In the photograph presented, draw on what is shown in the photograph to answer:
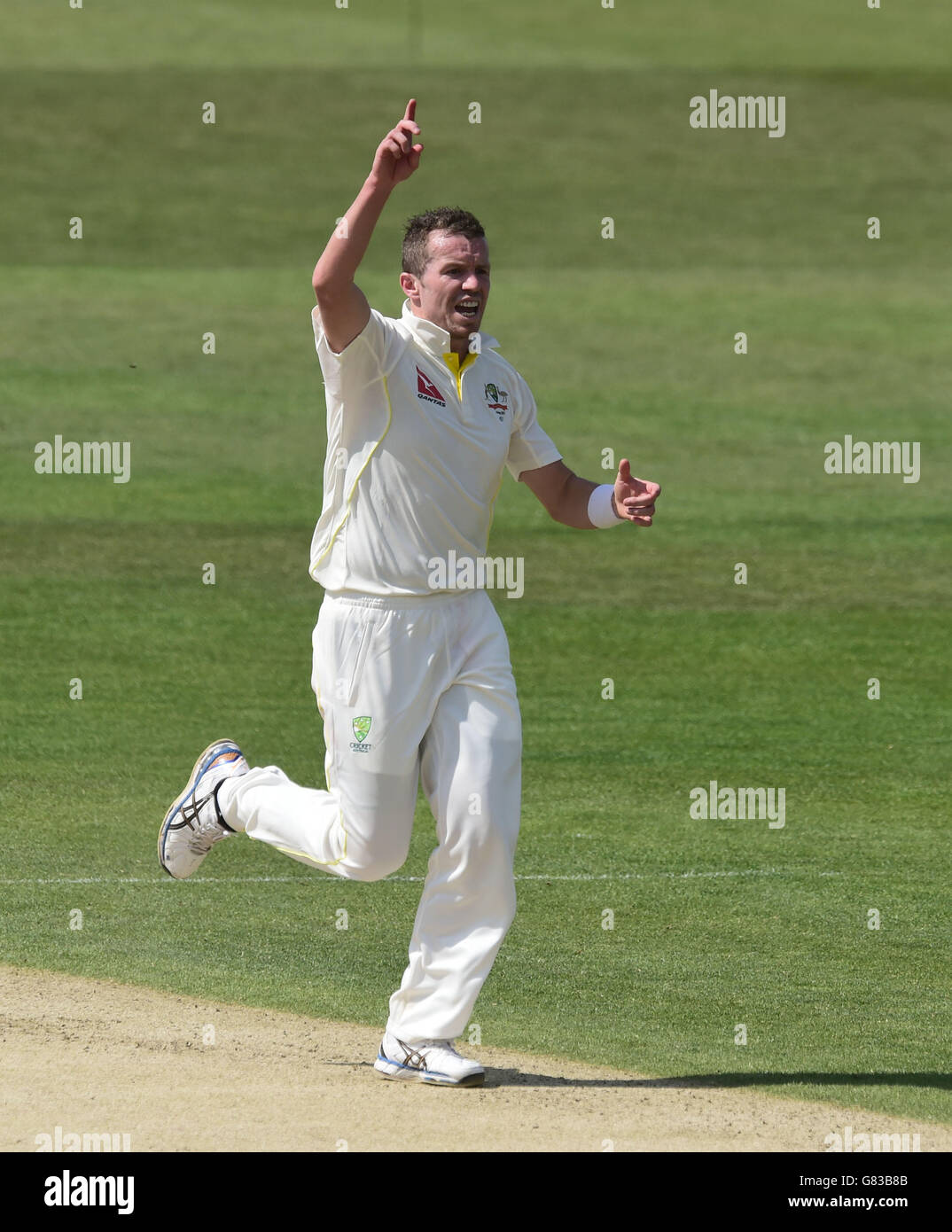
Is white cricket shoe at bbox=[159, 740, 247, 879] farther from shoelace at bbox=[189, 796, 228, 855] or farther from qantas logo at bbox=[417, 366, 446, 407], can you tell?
qantas logo at bbox=[417, 366, 446, 407]

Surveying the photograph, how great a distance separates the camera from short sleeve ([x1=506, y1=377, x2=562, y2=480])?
8.23 metres

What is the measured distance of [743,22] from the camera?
2223 inches

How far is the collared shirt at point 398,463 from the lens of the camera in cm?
768

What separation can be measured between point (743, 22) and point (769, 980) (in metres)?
50.6

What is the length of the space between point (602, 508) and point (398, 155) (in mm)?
1724

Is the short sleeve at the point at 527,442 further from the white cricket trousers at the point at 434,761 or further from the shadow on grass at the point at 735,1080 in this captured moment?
the shadow on grass at the point at 735,1080

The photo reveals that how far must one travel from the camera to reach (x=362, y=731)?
25.3ft

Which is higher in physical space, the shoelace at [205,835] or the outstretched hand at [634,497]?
the outstretched hand at [634,497]

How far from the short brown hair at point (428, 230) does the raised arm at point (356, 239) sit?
316 mm

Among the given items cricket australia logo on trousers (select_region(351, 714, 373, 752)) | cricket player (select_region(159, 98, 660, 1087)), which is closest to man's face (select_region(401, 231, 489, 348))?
cricket player (select_region(159, 98, 660, 1087))

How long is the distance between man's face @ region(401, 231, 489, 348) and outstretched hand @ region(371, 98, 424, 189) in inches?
17.1

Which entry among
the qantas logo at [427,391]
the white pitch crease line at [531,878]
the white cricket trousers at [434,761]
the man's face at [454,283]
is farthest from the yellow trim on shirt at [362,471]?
the white pitch crease line at [531,878]

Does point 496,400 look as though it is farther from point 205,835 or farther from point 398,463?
point 205,835

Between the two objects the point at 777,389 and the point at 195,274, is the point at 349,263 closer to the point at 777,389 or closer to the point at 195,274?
the point at 777,389
